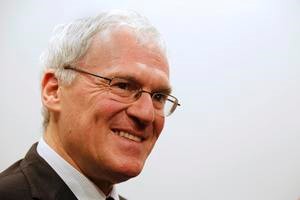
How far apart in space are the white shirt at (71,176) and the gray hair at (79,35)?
12cm

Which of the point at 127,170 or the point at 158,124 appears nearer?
the point at 127,170

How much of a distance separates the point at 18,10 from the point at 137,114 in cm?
137

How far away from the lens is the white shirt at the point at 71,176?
1029mm

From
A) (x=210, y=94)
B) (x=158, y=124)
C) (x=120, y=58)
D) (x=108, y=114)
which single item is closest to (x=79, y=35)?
(x=120, y=58)

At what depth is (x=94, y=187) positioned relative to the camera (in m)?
1.07

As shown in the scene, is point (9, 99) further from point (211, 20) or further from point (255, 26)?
point (255, 26)

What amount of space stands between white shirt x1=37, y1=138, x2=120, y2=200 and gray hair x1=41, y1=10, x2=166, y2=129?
12 cm

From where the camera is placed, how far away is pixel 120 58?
103cm

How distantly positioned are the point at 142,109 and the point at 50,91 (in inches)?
10.3

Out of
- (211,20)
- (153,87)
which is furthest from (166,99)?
(211,20)

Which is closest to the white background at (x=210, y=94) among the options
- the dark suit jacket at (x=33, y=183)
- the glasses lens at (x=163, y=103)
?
the glasses lens at (x=163, y=103)

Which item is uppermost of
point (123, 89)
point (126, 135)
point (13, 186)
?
point (123, 89)

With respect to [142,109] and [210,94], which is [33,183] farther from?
[210,94]

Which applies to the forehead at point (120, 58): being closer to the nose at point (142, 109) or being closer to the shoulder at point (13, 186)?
the nose at point (142, 109)
